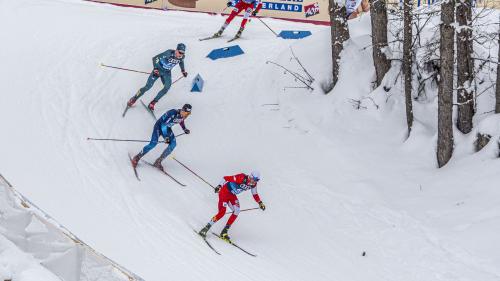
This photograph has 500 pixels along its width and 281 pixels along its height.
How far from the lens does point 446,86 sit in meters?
12.4

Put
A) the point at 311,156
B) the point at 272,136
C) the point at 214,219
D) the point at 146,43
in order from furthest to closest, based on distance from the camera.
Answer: the point at 146,43 < the point at 272,136 < the point at 311,156 < the point at 214,219

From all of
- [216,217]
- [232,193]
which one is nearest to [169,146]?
[232,193]

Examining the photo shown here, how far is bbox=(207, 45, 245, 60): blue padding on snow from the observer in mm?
19469

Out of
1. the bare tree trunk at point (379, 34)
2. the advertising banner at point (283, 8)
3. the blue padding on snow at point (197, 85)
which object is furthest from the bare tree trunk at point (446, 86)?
the advertising banner at point (283, 8)

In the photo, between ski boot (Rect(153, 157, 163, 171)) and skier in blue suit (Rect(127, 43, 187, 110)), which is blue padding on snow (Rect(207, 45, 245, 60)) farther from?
ski boot (Rect(153, 157, 163, 171))

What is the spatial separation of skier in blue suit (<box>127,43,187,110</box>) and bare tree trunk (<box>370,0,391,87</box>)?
4090mm

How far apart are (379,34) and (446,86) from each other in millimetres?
2478

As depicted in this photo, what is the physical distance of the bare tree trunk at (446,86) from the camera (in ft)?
39.1

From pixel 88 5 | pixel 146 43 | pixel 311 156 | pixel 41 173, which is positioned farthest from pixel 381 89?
pixel 88 5

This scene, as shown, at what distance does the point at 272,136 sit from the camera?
15.4 m

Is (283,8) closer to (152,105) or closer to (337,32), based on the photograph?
(152,105)

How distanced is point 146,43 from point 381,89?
8359 millimetres

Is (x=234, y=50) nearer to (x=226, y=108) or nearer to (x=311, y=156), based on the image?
(x=226, y=108)

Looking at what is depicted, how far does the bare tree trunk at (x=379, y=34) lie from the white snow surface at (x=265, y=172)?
0.59 metres
